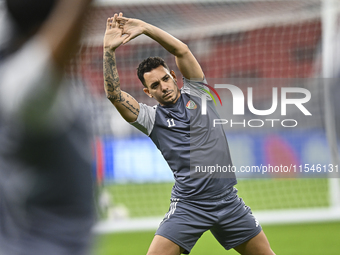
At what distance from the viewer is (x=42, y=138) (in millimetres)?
943

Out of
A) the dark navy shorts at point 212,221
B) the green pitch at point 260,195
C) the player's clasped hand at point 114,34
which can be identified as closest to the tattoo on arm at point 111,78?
the player's clasped hand at point 114,34

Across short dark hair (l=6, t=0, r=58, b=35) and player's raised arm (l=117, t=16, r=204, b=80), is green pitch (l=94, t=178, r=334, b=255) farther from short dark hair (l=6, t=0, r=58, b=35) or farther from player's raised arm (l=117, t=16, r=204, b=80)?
short dark hair (l=6, t=0, r=58, b=35)

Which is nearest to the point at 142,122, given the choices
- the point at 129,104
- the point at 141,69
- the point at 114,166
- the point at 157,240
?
the point at 129,104

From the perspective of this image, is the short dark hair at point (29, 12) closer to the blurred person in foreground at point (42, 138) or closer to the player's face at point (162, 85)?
the blurred person in foreground at point (42, 138)

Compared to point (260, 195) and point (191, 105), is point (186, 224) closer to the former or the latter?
point (191, 105)

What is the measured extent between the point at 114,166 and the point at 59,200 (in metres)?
7.31

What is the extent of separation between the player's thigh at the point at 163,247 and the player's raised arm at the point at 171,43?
1375 mm

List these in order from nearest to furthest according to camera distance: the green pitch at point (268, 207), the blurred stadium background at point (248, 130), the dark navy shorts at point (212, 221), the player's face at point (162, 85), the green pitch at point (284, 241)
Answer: the dark navy shorts at point (212, 221) < the player's face at point (162, 85) < the green pitch at point (284, 241) < the green pitch at point (268, 207) < the blurred stadium background at point (248, 130)

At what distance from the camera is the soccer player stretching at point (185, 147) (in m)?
3.08

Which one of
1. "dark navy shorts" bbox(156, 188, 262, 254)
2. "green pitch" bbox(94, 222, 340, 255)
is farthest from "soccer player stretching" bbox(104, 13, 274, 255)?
"green pitch" bbox(94, 222, 340, 255)

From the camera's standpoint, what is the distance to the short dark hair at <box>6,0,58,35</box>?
0.87m

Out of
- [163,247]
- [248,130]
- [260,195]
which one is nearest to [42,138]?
[163,247]

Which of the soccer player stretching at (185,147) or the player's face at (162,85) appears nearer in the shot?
the soccer player stretching at (185,147)

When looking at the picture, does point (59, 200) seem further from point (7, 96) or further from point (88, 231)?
point (7, 96)
